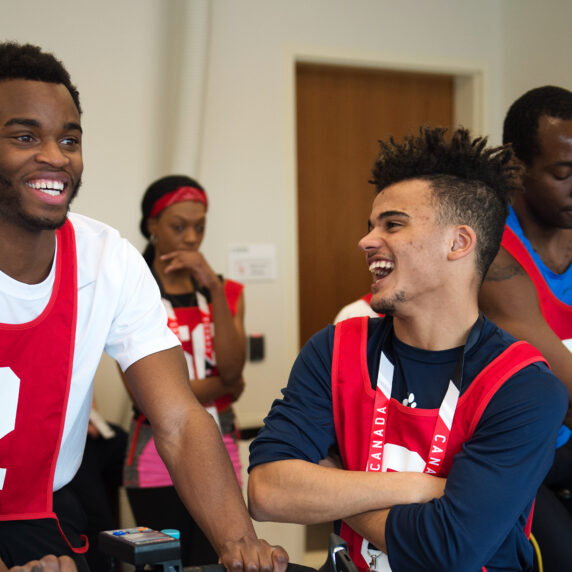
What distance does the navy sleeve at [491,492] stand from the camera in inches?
50.7

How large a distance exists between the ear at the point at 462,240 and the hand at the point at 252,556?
0.75 meters

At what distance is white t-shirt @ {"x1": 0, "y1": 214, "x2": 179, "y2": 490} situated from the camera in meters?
1.47

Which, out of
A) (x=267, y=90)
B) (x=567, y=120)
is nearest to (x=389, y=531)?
(x=567, y=120)

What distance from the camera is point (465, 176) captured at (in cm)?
161

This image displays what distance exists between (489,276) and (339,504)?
79 centimetres

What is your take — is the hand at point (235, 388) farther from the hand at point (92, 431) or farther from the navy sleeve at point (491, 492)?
the navy sleeve at point (491, 492)

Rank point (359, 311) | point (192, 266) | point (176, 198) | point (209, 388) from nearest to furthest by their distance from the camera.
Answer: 1. point (359, 311)
2. point (209, 388)
3. point (192, 266)
4. point (176, 198)

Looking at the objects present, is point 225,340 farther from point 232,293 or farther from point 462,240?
point 462,240

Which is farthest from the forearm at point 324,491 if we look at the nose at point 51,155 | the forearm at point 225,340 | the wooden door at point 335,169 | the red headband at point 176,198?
the wooden door at point 335,169

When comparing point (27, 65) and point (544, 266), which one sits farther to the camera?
point (544, 266)

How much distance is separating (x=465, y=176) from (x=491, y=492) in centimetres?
71

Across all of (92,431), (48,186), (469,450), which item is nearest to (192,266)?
(92,431)

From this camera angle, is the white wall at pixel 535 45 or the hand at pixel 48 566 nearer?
the hand at pixel 48 566

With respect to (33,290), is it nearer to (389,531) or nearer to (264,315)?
(389,531)
